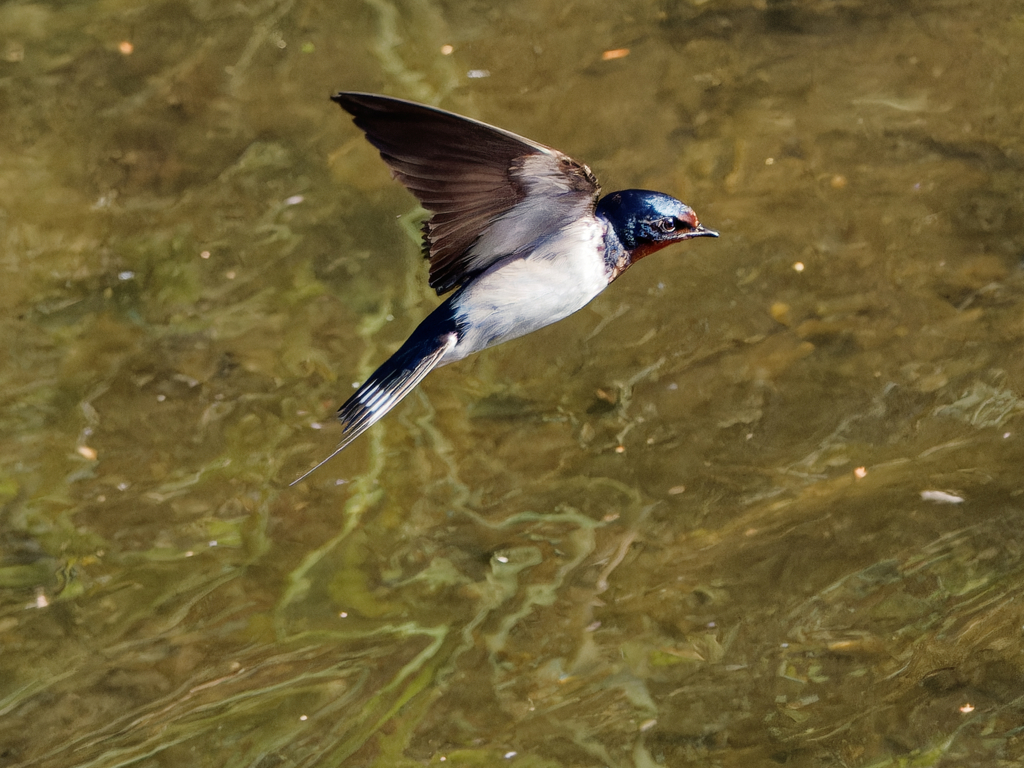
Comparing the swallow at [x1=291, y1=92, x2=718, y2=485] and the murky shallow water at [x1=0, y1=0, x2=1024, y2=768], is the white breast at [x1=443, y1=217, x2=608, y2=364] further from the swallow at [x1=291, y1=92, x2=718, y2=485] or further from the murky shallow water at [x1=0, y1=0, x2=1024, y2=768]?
the murky shallow water at [x1=0, y1=0, x2=1024, y2=768]

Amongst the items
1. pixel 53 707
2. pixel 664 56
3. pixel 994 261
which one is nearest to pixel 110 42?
pixel 664 56

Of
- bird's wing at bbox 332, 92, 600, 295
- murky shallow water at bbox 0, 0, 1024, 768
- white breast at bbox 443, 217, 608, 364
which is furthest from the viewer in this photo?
murky shallow water at bbox 0, 0, 1024, 768

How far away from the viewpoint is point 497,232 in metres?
2.73

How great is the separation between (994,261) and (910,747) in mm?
1744

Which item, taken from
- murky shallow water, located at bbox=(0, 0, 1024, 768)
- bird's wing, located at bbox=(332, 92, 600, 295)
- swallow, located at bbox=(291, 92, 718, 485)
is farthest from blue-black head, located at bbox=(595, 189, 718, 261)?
murky shallow water, located at bbox=(0, 0, 1024, 768)

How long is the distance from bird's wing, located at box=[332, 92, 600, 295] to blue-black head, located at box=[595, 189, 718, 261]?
0.47ft

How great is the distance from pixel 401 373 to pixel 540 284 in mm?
417

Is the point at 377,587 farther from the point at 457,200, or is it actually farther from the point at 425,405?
the point at 457,200

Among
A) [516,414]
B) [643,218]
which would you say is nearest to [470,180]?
[643,218]

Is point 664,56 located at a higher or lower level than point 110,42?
lower

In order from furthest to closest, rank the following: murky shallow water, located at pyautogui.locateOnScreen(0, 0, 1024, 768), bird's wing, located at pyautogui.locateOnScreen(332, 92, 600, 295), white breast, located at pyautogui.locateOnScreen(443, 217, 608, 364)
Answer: murky shallow water, located at pyautogui.locateOnScreen(0, 0, 1024, 768) < white breast, located at pyautogui.locateOnScreen(443, 217, 608, 364) < bird's wing, located at pyautogui.locateOnScreen(332, 92, 600, 295)

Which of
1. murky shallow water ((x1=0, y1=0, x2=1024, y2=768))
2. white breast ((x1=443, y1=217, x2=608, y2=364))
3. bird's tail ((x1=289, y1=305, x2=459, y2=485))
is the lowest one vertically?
murky shallow water ((x1=0, y1=0, x2=1024, y2=768))

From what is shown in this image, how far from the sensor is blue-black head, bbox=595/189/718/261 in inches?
110

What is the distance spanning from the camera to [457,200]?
264cm
